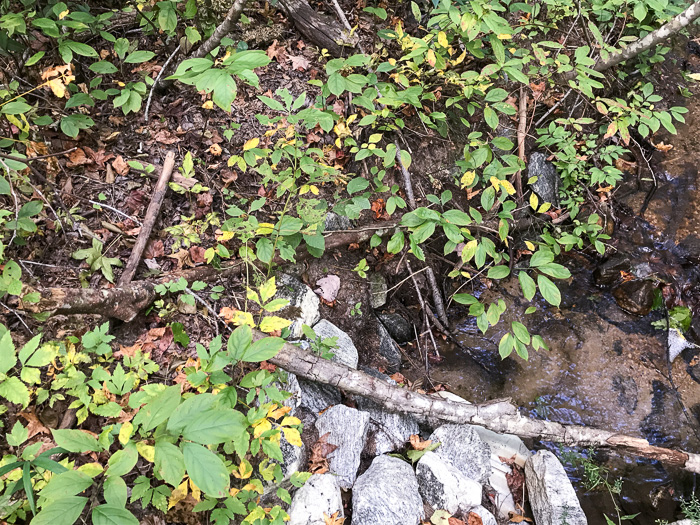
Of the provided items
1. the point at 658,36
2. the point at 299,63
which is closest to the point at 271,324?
the point at 299,63

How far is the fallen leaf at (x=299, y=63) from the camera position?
13.2 feet

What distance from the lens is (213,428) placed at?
4.22 feet

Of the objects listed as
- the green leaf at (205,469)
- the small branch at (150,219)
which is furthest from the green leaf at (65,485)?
the small branch at (150,219)

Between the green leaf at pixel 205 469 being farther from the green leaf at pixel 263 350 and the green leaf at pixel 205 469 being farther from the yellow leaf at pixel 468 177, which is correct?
the yellow leaf at pixel 468 177

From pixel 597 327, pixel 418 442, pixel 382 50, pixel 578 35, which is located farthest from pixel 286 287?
pixel 578 35

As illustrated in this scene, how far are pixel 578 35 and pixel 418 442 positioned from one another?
17.5ft

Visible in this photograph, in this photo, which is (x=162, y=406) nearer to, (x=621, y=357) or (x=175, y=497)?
(x=175, y=497)

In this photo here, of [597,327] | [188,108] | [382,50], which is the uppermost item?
[382,50]

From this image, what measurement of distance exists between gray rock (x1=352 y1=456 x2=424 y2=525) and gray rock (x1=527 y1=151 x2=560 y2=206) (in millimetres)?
3461

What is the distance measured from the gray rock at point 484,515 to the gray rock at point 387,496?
0.45 meters

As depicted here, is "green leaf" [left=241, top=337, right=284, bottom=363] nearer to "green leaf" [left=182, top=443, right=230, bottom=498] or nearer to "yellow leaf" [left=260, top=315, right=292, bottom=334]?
"yellow leaf" [left=260, top=315, right=292, bottom=334]

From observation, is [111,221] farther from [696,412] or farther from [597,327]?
[696,412]

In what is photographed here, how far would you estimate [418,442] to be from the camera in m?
3.14

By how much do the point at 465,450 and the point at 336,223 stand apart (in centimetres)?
216
